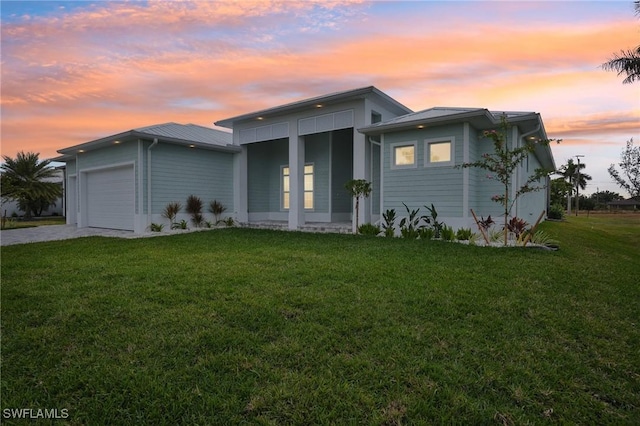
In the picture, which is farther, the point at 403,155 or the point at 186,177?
the point at 186,177

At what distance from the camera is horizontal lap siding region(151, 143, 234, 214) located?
39.2ft

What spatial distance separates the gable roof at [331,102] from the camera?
1050 cm

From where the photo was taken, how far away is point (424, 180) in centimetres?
1009

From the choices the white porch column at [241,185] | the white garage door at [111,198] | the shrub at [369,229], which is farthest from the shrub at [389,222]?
the white garage door at [111,198]

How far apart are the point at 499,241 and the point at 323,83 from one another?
9128 millimetres

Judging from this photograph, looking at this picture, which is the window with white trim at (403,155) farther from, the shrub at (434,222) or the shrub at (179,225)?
the shrub at (179,225)

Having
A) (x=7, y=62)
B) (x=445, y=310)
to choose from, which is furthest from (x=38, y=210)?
(x=445, y=310)

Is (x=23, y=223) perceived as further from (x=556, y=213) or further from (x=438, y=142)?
(x=556, y=213)

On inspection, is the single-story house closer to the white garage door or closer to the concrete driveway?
the white garage door

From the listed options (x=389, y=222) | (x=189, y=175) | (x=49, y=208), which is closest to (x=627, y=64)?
(x=389, y=222)

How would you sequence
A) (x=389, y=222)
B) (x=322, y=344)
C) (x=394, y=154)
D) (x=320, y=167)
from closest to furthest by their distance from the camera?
(x=322, y=344) → (x=389, y=222) → (x=394, y=154) → (x=320, y=167)

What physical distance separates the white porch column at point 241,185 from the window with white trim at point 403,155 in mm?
6416

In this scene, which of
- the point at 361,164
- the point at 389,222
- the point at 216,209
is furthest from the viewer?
the point at 216,209

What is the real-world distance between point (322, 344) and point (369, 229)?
7663 mm
